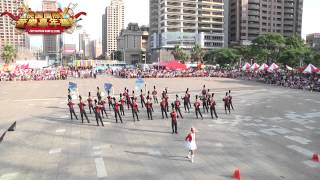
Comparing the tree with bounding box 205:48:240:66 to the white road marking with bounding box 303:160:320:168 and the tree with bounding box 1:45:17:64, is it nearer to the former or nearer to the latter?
the tree with bounding box 1:45:17:64

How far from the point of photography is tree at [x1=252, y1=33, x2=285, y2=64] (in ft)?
278

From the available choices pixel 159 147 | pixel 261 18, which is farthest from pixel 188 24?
pixel 159 147

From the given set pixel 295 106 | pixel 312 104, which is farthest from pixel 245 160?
pixel 312 104

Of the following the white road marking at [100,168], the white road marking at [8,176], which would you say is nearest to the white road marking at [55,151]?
the white road marking at [100,168]

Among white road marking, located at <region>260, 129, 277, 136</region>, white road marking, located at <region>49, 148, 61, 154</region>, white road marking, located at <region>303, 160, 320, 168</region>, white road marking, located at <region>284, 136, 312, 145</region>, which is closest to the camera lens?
white road marking, located at <region>303, 160, 320, 168</region>

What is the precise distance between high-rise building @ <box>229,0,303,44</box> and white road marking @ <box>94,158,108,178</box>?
132m

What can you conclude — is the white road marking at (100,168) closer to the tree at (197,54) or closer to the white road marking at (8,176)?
the white road marking at (8,176)

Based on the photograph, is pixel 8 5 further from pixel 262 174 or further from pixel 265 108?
pixel 262 174

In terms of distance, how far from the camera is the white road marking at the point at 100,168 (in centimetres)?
1271

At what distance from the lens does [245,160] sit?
14.3 m

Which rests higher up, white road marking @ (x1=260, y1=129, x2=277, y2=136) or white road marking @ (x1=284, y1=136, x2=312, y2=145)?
white road marking @ (x1=260, y1=129, x2=277, y2=136)

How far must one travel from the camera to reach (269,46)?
87.2 metres

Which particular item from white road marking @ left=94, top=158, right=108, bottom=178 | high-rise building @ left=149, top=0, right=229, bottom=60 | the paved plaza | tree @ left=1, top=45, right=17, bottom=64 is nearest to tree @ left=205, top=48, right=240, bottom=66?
high-rise building @ left=149, top=0, right=229, bottom=60

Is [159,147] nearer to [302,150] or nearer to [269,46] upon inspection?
[302,150]
